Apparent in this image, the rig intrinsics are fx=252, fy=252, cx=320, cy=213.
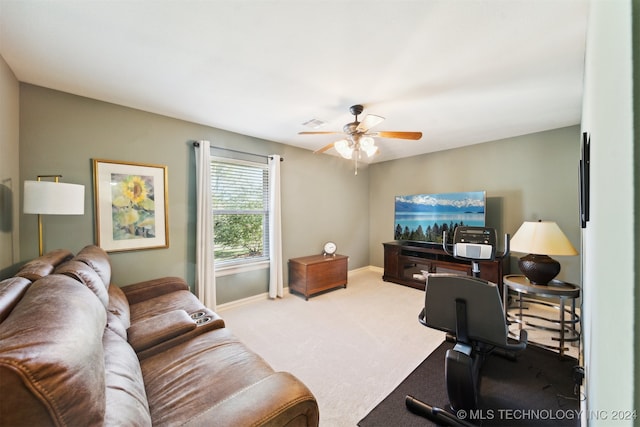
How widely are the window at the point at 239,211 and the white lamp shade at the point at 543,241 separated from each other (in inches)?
127

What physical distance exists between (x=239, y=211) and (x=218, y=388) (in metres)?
2.71

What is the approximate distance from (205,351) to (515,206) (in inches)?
174

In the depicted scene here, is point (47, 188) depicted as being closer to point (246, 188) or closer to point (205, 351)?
point (205, 351)

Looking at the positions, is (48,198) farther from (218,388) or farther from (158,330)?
(218,388)

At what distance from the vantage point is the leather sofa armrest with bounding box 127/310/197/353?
1.58 m

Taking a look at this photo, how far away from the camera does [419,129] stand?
3.50 m

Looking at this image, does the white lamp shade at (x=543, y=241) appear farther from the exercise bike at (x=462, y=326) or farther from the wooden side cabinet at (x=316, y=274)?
the wooden side cabinet at (x=316, y=274)

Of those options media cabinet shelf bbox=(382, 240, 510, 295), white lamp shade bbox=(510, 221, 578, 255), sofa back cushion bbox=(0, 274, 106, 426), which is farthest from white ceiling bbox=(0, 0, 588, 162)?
media cabinet shelf bbox=(382, 240, 510, 295)

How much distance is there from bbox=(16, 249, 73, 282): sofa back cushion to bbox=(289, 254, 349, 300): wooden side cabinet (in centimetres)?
266

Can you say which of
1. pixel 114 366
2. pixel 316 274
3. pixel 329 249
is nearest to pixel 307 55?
pixel 114 366

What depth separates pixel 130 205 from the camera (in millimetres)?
2805

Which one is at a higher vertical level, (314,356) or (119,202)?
(119,202)

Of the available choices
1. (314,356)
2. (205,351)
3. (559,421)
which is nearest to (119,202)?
(205,351)

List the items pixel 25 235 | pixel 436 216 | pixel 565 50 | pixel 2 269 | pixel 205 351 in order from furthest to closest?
1. pixel 436 216
2. pixel 25 235
3. pixel 2 269
4. pixel 565 50
5. pixel 205 351
